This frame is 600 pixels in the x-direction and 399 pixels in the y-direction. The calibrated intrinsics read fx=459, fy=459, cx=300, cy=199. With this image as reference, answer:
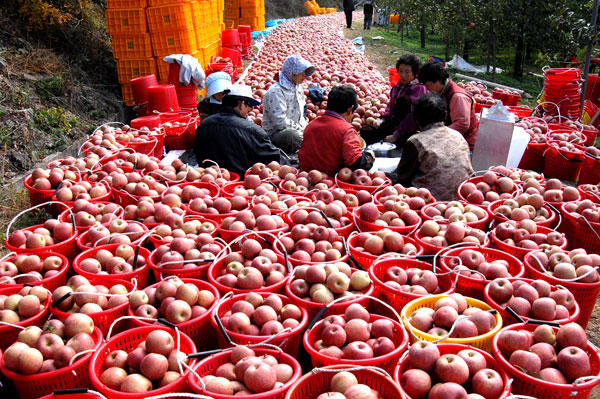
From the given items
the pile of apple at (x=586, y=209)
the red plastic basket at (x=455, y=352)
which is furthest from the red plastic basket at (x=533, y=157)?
the red plastic basket at (x=455, y=352)

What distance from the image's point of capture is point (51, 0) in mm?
9984

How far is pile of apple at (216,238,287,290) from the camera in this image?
117 inches

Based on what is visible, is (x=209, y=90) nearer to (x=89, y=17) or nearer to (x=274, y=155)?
(x=274, y=155)

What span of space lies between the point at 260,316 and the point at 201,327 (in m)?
0.39

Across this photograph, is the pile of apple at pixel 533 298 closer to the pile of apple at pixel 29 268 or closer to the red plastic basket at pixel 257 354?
the red plastic basket at pixel 257 354

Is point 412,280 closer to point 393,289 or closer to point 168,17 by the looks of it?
point 393,289

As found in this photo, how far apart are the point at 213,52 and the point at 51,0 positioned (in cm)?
383

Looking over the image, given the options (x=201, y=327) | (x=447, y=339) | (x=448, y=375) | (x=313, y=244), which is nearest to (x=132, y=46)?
(x=313, y=244)

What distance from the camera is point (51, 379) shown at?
7.71 ft

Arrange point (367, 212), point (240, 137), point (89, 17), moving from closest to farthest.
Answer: point (367, 212), point (240, 137), point (89, 17)

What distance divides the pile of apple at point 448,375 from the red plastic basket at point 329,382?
0.10 metres

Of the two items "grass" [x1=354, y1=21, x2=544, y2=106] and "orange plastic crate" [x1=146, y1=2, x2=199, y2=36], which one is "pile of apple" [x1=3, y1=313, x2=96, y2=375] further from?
"grass" [x1=354, y1=21, x2=544, y2=106]

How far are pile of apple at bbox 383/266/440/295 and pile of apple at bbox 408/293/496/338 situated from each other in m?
0.26

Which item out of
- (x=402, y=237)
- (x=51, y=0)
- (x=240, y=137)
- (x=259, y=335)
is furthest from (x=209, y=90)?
(x=51, y=0)
